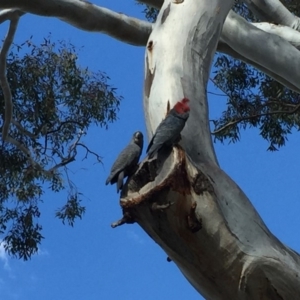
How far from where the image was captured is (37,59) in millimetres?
7266

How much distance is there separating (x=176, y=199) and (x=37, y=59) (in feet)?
17.5

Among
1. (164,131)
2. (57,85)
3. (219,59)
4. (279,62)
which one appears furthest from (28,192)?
(164,131)

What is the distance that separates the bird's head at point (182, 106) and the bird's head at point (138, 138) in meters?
0.22

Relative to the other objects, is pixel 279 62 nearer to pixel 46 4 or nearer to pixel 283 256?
pixel 46 4

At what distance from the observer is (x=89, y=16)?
453 cm

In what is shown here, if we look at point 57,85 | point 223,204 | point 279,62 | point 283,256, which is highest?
point 57,85

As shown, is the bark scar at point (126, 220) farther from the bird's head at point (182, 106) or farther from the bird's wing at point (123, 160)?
the bird's head at point (182, 106)

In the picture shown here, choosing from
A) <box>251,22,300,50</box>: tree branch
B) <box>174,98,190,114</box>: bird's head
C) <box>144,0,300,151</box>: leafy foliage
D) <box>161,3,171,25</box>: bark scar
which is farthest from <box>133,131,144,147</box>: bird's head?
<box>144,0,300,151</box>: leafy foliage

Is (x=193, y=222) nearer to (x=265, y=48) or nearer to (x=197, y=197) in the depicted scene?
(x=197, y=197)

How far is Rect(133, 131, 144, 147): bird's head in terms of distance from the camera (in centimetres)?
269

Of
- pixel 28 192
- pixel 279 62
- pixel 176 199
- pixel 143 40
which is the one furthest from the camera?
pixel 28 192

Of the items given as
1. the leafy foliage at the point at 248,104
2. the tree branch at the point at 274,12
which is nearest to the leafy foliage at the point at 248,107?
the leafy foliage at the point at 248,104

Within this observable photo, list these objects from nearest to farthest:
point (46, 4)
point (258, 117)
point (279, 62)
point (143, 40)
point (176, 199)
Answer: point (176, 199) → point (279, 62) → point (46, 4) → point (143, 40) → point (258, 117)

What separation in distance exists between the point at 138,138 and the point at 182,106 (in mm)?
293
